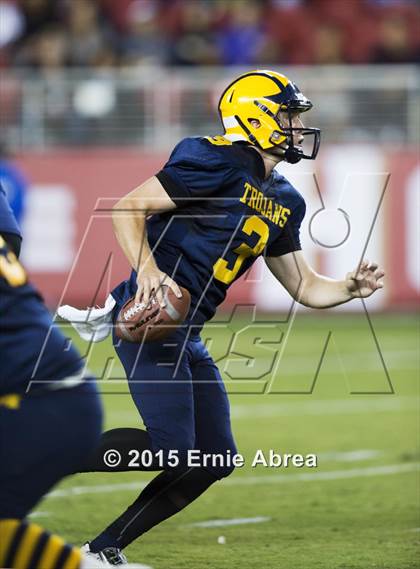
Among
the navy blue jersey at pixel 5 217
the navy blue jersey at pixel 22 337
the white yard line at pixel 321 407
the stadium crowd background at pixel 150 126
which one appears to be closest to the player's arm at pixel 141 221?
the navy blue jersey at pixel 5 217

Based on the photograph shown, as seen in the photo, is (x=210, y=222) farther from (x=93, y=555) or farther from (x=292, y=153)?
(x=93, y=555)

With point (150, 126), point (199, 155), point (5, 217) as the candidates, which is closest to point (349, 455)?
point (199, 155)

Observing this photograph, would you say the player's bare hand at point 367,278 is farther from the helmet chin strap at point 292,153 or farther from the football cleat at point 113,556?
the football cleat at point 113,556

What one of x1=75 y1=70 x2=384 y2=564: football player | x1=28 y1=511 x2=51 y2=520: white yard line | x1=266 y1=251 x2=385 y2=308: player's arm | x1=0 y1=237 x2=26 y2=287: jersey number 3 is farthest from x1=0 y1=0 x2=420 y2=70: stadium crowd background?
x1=0 y1=237 x2=26 y2=287: jersey number 3

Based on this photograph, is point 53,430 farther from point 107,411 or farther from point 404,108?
point 404,108

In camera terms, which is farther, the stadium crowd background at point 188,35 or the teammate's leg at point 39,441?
the stadium crowd background at point 188,35

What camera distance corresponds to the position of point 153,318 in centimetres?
497

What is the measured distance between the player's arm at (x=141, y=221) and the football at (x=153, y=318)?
4cm

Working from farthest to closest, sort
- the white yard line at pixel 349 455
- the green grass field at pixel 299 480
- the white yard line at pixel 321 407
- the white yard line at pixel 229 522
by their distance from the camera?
the white yard line at pixel 321 407 → the white yard line at pixel 349 455 → the white yard line at pixel 229 522 → the green grass field at pixel 299 480

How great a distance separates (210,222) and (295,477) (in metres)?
2.67

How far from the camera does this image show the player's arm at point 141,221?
4.89m

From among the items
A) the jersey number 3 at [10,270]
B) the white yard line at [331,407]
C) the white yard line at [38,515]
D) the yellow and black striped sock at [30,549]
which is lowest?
the white yard line at [331,407]

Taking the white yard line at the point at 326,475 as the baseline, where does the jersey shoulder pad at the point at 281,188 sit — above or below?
above

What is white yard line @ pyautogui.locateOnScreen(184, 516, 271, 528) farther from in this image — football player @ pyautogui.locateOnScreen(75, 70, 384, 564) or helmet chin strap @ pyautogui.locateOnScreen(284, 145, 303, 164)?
helmet chin strap @ pyautogui.locateOnScreen(284, 145, 303, 164)
